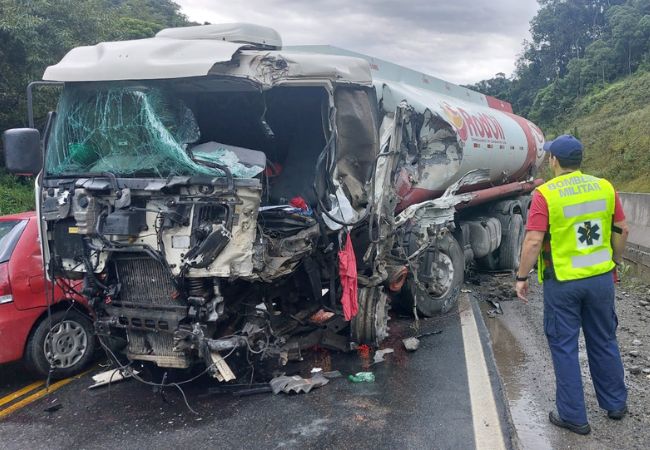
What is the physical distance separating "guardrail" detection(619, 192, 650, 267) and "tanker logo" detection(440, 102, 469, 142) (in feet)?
13.7

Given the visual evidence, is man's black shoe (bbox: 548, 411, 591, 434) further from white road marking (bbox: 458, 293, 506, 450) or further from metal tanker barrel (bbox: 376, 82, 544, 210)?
metal tanker barrel (bbox: 376, 82, 544, 210)

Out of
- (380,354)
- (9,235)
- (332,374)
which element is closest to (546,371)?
(380,354)

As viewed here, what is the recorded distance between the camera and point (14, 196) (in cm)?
1391

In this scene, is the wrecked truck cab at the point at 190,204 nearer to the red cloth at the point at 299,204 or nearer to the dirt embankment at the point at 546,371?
the red cloth at the point at 299,204

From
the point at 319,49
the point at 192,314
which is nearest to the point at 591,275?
the point at 192,314

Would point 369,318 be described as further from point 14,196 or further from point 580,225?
point 14,196

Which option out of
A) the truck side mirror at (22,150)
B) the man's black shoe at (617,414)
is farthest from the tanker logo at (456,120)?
the truck side mirror at (22,150)

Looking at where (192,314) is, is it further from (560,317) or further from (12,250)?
(560,317)

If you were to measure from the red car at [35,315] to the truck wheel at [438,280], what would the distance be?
10.8ft

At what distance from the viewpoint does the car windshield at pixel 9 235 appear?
16.4 feet

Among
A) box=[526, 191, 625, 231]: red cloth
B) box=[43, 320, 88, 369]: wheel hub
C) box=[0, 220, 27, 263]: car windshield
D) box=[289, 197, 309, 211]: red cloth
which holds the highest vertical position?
box=[526, 191, 625, 231]: red cloth

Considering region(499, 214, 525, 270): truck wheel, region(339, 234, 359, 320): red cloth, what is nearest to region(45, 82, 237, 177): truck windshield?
region(339, 234, 359, 320): red cloth

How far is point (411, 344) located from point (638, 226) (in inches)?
312

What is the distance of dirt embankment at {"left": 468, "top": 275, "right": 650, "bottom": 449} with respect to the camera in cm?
363
